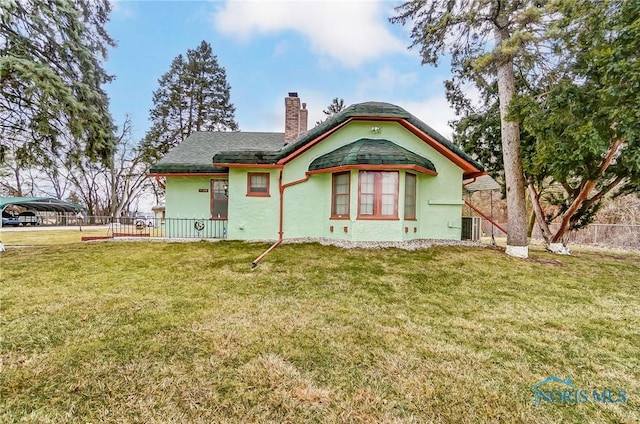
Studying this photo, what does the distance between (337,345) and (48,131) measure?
10.6m

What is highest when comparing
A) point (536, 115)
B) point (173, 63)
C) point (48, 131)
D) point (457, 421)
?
point (173, 63)

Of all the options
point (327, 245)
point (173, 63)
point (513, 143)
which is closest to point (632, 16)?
point (513, 143)

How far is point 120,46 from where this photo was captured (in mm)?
10141

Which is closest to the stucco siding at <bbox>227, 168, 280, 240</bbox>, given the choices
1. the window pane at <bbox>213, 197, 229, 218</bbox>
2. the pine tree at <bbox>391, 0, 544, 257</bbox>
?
the window pane at <bbox>213, 197, 229, 218</bbox>

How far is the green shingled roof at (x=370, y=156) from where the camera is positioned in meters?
9.07

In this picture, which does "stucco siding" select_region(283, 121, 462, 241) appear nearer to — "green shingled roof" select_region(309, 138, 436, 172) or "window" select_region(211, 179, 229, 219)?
"green shingled roof" select_region(309, 138, 436, 172)

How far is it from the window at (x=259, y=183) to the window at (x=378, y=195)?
381 centimetres

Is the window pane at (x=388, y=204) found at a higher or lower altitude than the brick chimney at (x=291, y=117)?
lower

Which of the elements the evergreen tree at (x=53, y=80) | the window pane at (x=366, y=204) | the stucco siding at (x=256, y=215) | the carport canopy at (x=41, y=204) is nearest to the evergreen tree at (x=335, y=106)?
the stucco siding at (x=256, y=215)

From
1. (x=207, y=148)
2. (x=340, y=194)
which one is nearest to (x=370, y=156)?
(x=340, y=194)

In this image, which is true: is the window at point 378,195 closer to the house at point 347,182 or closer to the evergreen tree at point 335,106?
the house at point 347,182

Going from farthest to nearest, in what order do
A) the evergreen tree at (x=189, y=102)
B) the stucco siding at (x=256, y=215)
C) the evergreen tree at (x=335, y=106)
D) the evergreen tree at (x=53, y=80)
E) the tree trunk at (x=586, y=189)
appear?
the evergreen tree at (x=335, y=106) → the evergreen tree at (x=189, y=102) → the stucco siding at (x=256, y=215) → the tree trunk at (x=586, y=189) → the evergreen tree at (x=53, y=80)

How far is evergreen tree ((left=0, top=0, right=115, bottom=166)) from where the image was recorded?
24.3 feet

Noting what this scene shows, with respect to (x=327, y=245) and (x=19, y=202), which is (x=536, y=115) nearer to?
(x=327, y=245)
